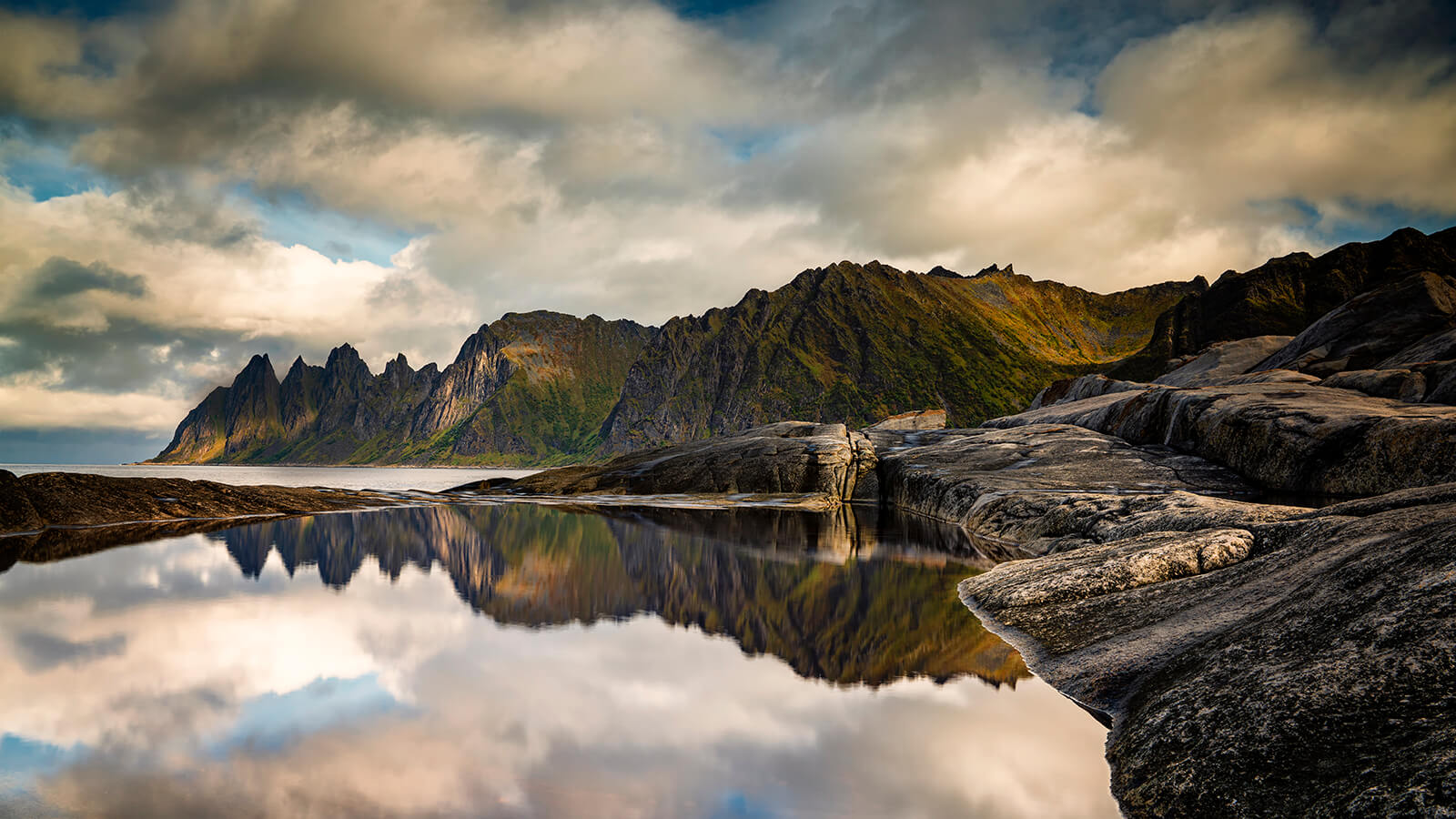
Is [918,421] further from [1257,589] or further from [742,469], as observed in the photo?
[1257,589]

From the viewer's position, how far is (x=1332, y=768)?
20.8 feet

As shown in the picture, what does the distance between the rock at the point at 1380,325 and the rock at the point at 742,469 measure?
38.0 m

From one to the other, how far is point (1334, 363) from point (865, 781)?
6120cm

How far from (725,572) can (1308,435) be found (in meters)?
28.4

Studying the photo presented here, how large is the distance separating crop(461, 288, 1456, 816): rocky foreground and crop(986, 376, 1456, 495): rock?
10 centimetres

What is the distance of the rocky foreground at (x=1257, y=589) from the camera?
6.70 metres

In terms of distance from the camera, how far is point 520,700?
12445mm

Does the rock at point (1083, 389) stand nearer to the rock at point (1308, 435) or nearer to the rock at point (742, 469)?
the rock at point (1308, 435)

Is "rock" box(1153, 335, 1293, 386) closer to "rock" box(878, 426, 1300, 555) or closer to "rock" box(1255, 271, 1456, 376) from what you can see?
"rock" box(1255, 271, 1456, 376)

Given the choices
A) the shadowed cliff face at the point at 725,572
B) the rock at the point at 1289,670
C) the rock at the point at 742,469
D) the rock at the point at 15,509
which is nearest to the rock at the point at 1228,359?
the rock at the point at 742,469

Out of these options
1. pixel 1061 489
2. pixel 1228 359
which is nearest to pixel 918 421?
pixel 1228 359

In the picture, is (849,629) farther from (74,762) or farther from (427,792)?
(74,762)

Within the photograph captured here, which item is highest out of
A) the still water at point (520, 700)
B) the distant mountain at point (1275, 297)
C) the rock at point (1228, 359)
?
the distant mountain at point (1275, 297)

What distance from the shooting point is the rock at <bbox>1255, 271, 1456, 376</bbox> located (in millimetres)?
50062
